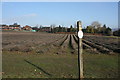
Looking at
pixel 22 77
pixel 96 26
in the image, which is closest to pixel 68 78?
pixel 22 77

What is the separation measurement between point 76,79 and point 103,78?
112 centimetres

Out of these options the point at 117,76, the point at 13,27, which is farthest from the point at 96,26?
the point at 117,76

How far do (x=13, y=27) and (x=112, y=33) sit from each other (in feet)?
346

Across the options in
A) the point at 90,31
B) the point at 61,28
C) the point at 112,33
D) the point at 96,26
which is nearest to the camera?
the point at 112,33

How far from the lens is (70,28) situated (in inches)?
5340

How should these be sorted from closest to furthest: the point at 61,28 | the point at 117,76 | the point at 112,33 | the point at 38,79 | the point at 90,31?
the point at 38,79 < the point at 117,76 < the point at 112,33 < the point at 90,31 < the point at 61,28

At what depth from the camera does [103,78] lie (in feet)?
22.9

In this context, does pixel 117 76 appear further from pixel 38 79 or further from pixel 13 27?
pixel 13 27

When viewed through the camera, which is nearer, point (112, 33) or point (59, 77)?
point (59, 77)

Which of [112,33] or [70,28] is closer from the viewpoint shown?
[112,33]

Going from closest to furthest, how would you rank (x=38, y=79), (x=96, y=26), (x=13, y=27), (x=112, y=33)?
1. (x=38, y=79)
2. (x=112, y=33)
3. (x=96, y=26)
4. (x=13, y=27)

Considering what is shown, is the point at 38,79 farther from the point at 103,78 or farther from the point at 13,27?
the point at 13,27

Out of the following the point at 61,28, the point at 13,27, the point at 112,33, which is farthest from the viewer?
the point at 13,27

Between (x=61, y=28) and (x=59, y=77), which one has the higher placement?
(x=61, y=28)
